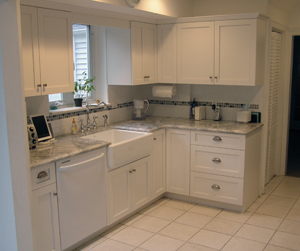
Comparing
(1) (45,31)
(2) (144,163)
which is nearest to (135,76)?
(2) (144,163)

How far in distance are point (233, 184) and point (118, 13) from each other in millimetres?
2154

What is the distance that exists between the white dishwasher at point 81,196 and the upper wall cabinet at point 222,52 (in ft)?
5.23

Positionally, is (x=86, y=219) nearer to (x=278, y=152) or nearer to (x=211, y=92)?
(x=211, y=92)

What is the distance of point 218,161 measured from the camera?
3.84 metres

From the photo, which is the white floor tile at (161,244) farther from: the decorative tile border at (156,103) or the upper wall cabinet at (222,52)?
the upper wall cabinet at (222,52)

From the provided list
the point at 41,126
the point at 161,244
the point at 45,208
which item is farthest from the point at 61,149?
the point at 161,244

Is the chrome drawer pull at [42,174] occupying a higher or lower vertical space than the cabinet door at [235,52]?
lower

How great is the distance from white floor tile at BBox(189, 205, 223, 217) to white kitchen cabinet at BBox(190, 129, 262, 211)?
10 cm

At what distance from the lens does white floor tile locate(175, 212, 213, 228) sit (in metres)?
3.55

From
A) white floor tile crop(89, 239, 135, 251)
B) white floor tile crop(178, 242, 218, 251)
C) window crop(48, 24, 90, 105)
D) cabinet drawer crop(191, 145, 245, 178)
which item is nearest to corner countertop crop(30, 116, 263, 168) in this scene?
cabinet drawer crop(191, 145, 245, 178)

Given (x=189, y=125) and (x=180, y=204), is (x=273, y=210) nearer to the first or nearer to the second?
(x=180, y=204)

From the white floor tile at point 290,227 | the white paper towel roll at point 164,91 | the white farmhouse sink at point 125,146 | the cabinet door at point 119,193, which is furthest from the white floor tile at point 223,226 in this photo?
the white paper towel roll at point 164,91

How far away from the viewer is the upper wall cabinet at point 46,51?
9.36 feet

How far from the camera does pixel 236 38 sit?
383 cm
